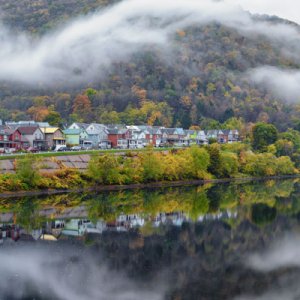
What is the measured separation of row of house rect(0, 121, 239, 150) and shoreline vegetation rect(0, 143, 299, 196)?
21.2 m

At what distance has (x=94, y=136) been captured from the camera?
114812 mm

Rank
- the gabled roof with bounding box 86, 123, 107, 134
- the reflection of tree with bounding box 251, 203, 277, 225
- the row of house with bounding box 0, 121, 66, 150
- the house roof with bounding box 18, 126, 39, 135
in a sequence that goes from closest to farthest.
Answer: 1. the reflection of tree with bounding box 251, 203, 277, 225
2. the row of house with bounding box 0, 121, 66, 150
3. the house roof with bounding box 18, 126, 39, 135
4. the gabled roof with bounding box 86, 123, 107, 134

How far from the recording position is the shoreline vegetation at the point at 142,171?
2517 inches

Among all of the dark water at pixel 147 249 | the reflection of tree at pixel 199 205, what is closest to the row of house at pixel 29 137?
the dark water at pixel 147 249

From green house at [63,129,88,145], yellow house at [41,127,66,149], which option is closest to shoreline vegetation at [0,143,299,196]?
yellow house at [41,127,66,149]

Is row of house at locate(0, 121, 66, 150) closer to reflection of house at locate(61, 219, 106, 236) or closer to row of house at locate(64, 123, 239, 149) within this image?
row of house at locate(64, 123, 239, 149)

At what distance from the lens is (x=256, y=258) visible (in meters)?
34.9

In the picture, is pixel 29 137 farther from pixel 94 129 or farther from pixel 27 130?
pixel 94 129

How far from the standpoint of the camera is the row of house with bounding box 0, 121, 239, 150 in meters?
97.2

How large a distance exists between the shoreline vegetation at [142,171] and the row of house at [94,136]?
21.2m

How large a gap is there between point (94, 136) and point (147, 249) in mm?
80369

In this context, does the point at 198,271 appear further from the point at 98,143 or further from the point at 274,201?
the point at 98,143

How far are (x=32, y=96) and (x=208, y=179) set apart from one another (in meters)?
121

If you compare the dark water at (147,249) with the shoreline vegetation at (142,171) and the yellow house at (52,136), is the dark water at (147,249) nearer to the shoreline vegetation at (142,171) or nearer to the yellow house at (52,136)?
the shoreline vegetation at (142,171)
